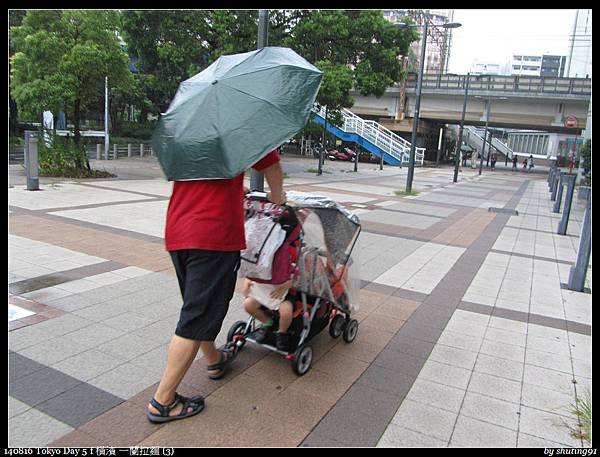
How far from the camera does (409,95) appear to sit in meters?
42.4

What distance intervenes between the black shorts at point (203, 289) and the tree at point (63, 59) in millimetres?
12758

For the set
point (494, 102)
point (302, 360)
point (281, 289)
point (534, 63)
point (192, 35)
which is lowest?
point (302, 360)

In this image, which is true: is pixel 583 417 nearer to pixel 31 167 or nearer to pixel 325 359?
pixel 325 359

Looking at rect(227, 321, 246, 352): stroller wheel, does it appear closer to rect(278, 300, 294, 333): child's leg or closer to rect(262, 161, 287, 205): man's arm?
rect(278, 300, 294, 333): child's leg

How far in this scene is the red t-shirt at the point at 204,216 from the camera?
2.89m

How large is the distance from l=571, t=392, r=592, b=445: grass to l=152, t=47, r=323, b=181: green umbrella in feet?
8.50

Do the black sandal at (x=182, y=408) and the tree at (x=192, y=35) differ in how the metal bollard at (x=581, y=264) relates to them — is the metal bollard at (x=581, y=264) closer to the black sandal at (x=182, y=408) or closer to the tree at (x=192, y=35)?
the black sandal at (x=182, y=408)

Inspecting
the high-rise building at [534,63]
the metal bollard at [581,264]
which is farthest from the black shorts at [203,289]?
the high-rise building at [534,63]

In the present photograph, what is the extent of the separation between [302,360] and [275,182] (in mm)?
1335

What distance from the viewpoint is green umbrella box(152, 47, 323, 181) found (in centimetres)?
284

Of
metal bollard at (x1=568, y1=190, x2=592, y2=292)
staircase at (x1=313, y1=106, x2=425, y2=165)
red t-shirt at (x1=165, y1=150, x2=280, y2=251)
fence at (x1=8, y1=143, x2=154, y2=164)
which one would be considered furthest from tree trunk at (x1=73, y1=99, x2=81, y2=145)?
staircase at (x1=313, y1=106, x2=425, y2=165)

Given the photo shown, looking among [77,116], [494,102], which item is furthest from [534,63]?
[77,116]

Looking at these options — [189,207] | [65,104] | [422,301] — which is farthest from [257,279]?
[65,104]

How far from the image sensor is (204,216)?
2898mm
